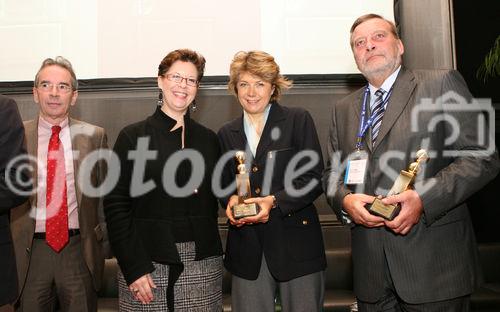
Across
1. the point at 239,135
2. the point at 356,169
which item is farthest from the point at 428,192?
the point at 239,135

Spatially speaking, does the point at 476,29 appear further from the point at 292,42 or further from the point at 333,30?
the point at 292,42

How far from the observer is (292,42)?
411cm

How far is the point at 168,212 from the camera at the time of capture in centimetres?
194

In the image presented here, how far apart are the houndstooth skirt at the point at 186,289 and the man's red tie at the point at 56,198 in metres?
0.67

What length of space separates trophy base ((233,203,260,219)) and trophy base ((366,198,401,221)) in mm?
470

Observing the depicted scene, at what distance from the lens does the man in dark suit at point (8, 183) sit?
1522 mm

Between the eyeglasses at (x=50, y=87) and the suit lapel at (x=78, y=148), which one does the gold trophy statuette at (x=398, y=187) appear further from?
the eyeglasses at (x=50, y=87)

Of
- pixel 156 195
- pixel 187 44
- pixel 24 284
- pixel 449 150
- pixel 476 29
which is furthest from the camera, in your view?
pixel 187 44

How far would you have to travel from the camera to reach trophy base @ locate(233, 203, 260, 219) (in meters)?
1.90

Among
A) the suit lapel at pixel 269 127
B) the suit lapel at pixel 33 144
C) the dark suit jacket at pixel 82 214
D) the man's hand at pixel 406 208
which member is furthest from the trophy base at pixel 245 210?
the suit lapel at pixel 33 144

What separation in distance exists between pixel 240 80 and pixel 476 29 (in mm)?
2698

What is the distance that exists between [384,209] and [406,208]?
8 centimetres

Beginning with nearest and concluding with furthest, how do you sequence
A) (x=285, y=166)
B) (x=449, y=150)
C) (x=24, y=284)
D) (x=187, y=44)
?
1. (x=449, y=150)
2. (x=285, y=166)
3. (x=24, y=284)
4. (x=187, y=44)

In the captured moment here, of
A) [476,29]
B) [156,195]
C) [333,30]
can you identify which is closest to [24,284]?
[156,195]
